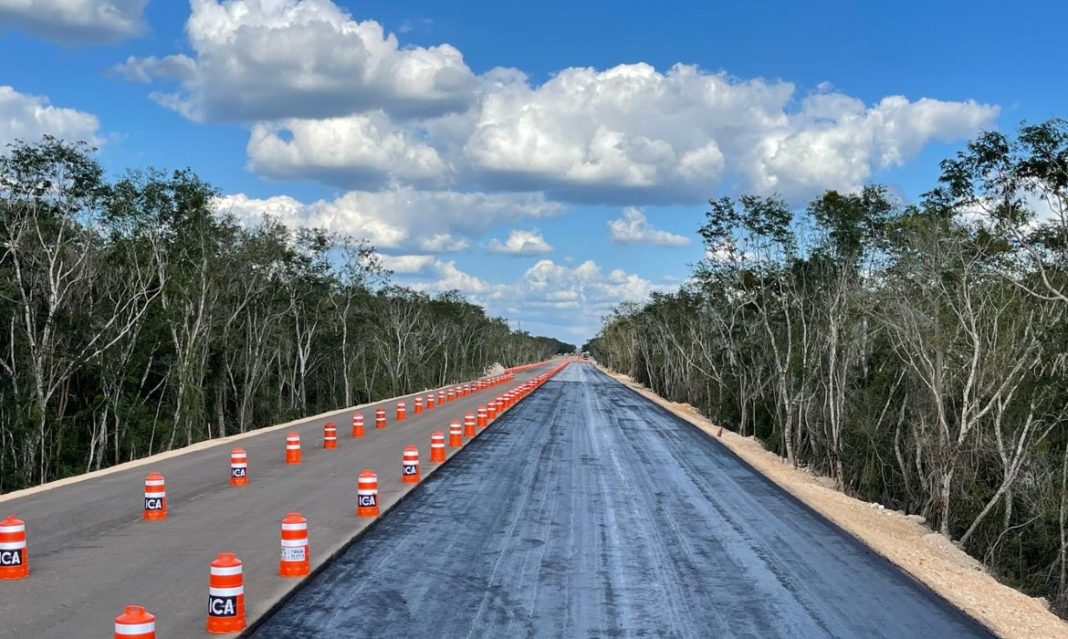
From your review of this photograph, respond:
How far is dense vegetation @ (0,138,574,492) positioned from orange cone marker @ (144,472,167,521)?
26.1m

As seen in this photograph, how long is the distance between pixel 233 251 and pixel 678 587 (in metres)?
48.8

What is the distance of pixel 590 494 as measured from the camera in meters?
18.1

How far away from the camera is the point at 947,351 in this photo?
26.6 m

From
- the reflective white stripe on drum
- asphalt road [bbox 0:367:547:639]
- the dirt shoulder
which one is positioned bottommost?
the dirt shoulder

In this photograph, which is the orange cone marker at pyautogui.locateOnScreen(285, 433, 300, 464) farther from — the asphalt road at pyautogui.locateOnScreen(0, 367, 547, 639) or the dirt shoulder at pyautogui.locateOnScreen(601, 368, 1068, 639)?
the dirt shoulder at pyautogui.locateOnScreen(601, 368, 1068, 639)

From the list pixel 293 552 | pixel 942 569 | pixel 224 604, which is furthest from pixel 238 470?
pixel 942 569

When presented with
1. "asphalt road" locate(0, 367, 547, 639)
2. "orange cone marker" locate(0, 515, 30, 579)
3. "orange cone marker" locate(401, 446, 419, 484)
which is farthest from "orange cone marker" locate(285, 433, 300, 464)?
"orange cone marker" locate(0, 515, 30, 579)

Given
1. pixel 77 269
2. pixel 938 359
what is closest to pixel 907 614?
pixel 938 359

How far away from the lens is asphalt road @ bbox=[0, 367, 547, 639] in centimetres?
925

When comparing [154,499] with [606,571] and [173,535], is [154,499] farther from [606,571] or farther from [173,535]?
[606,571]

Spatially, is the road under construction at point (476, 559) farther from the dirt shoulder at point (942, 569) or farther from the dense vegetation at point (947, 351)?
the dense vegetation at point (947, 351)

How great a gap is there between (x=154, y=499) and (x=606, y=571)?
7.74m

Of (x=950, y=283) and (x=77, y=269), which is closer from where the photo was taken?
(x=950, y=283)

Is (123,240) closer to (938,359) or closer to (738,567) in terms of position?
(938,359)
